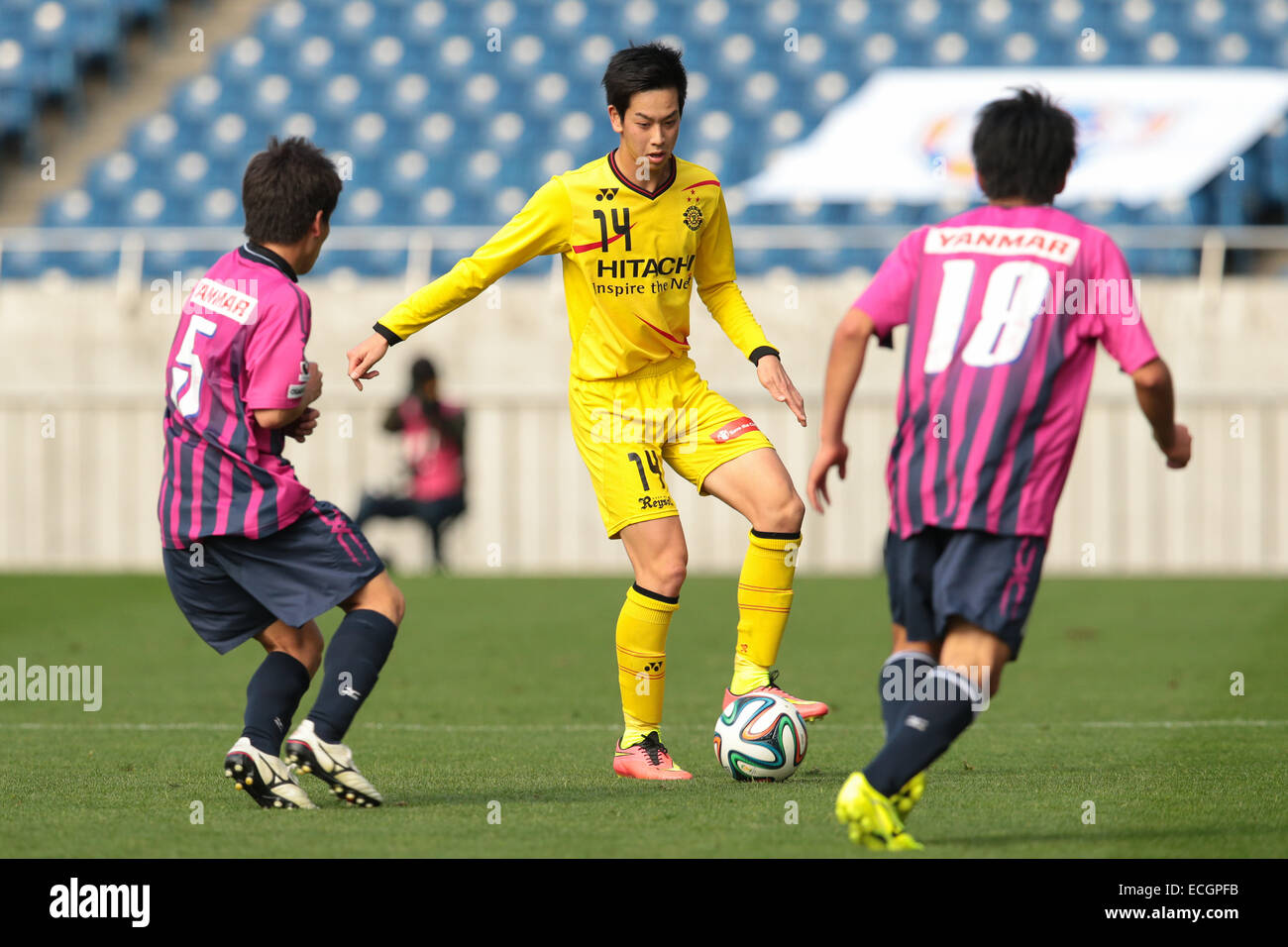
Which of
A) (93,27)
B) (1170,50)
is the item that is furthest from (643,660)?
(93,27)

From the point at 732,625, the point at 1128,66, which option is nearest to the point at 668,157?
the point at 732,625

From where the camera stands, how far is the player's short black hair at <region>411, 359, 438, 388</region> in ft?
40.6

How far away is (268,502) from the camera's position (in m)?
4.23

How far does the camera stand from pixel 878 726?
6113mm

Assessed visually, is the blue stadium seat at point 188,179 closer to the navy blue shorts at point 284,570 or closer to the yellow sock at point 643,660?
the yellow sock at point 643,660

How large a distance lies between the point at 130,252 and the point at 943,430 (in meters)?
10.9

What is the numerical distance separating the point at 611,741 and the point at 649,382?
128 centimetres

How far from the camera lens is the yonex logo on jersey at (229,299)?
4199 mm

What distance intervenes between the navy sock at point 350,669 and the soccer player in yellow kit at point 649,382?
36.6 inches

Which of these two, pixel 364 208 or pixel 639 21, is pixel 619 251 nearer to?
pixel 364 208

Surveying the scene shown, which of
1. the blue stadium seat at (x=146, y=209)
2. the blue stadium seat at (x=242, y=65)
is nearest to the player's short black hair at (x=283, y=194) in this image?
the blue stadium seat at (x=146, y=209)

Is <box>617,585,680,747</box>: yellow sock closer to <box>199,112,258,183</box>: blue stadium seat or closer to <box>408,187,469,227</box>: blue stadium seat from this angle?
<box>408,187,469,227</box>: blue stadium seat

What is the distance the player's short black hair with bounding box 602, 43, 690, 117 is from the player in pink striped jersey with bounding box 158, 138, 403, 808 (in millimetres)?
894

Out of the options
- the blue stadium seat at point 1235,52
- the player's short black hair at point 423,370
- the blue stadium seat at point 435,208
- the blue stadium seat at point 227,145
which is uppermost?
the blue stadium seat at point 1235,52
